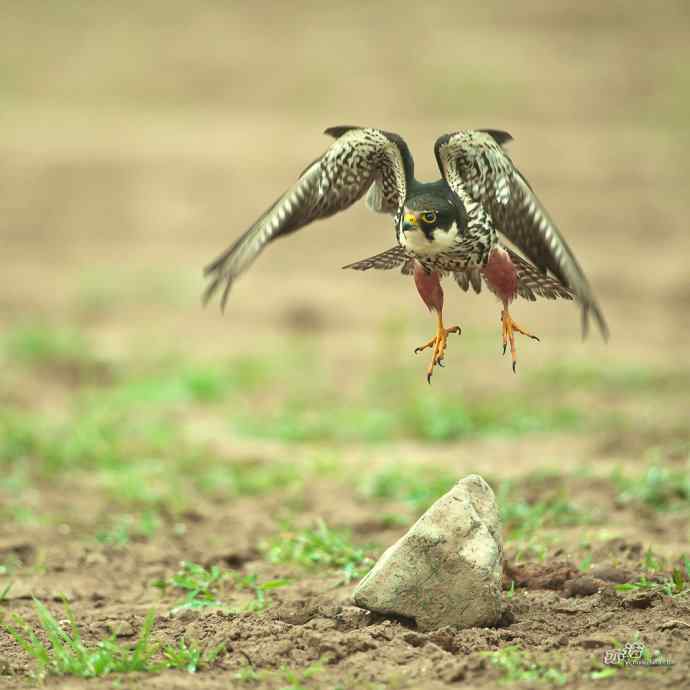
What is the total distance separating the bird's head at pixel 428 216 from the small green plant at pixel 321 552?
4.92 ft

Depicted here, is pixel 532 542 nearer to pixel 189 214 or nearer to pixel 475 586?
pixel 475 586

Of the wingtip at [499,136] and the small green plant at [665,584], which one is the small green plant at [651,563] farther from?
the wingtip at [499,136]

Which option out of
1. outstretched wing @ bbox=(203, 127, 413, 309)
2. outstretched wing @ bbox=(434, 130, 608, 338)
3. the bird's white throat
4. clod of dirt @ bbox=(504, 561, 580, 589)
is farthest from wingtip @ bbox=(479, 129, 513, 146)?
clod of dirt @ bbox=(504, 561, 580, 589)

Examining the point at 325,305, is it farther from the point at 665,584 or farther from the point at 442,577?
the point at 442,577

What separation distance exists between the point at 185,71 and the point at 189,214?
4845mm

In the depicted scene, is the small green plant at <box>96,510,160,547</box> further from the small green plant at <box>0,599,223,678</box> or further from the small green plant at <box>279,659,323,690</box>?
the small green plant at <box>279,659,323,690</box>

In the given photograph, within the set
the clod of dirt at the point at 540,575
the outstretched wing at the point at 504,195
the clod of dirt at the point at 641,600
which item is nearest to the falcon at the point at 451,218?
the outstretched wing at the point at 504,195

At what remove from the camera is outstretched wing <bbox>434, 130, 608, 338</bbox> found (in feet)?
13.9

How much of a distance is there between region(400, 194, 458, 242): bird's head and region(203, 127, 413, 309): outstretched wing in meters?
0.25

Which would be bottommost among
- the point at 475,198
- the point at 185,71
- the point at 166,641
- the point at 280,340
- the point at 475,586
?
the point at 166,641

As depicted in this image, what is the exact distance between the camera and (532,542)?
16.3 ft

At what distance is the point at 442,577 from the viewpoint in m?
3.91

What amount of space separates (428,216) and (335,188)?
0.65m

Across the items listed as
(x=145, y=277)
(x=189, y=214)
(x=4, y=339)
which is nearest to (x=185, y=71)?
(x=189, y=214)
